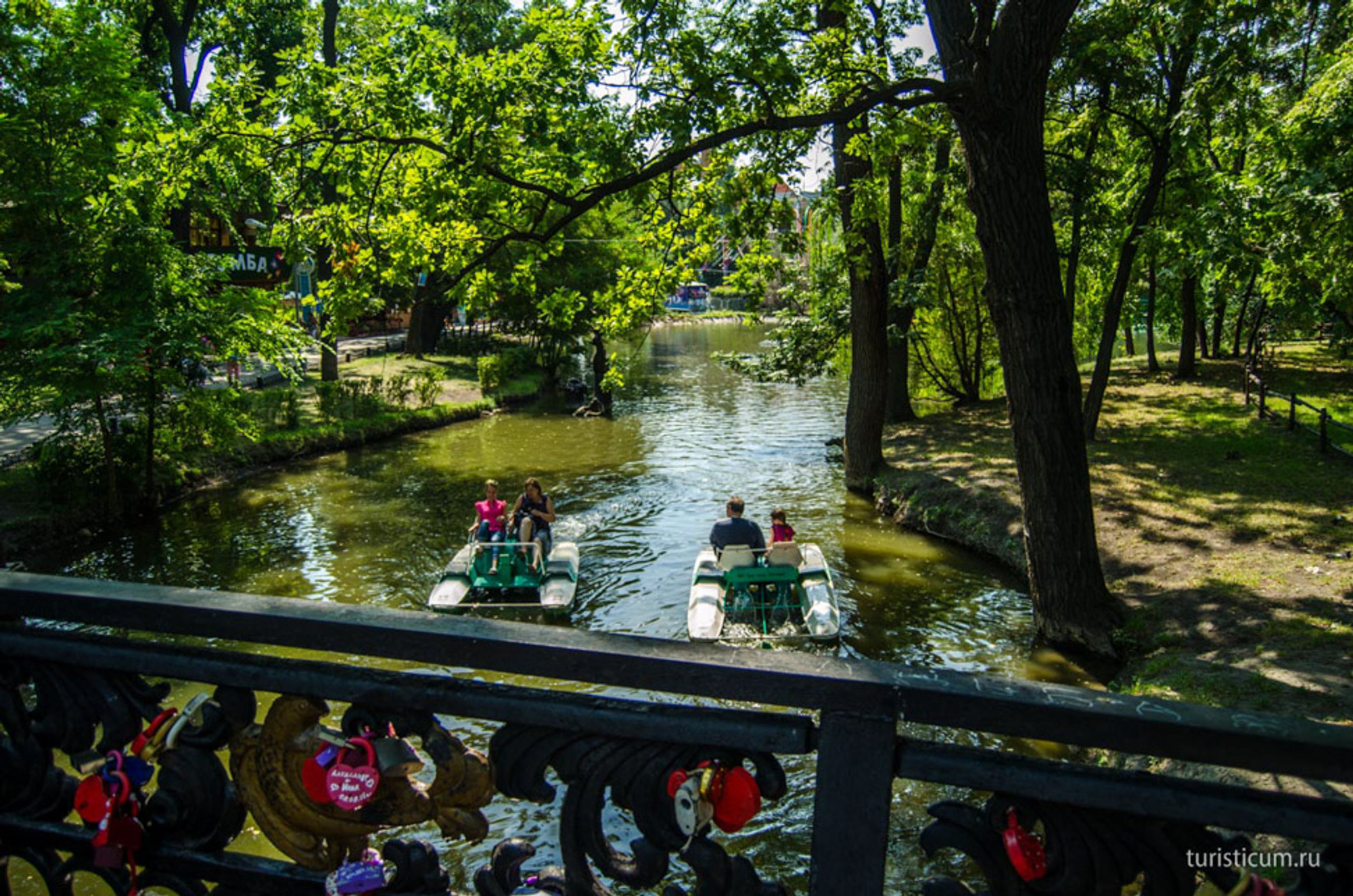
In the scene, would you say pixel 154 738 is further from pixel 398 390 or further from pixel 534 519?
pixel 398 390

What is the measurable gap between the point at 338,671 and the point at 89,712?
2.21 ft

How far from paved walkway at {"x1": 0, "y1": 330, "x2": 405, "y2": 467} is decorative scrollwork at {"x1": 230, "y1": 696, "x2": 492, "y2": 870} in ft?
57.7

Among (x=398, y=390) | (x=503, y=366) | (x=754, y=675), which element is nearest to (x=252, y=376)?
(x=398, y=390)

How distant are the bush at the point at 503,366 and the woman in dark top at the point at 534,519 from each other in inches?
822

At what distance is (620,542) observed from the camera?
53.0 feet

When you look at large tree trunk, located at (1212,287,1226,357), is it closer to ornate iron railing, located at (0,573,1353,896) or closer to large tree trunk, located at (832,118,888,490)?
large tree trunk, located at (832,118,888,490)

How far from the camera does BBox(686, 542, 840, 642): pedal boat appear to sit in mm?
11133

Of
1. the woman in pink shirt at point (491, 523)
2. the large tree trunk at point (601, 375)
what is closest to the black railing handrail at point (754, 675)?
the woman in pink shirt at point (491, 523)

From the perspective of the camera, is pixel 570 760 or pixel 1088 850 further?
pixel 570 760

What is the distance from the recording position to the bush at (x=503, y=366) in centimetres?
3416

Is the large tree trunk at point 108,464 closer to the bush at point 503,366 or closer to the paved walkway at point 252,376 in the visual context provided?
the paved walkway at point 252,376

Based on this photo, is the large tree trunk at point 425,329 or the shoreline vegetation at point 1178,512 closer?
the shoreline vegetation at point 1178,512

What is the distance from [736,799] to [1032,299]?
760 cm

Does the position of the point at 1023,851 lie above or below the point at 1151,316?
below
